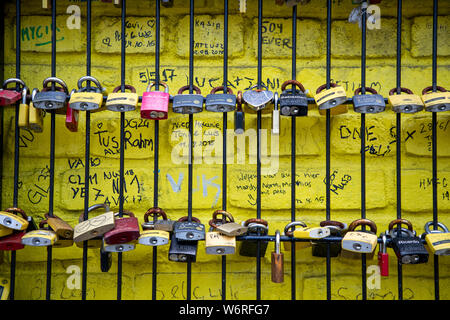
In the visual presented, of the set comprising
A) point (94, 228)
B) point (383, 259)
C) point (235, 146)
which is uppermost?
point (235, 146)

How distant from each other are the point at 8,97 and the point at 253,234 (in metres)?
1.09

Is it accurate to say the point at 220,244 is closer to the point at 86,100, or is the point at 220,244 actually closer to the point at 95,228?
the point at 95,228

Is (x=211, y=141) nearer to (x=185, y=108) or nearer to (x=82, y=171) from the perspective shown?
(x=185, y=108)

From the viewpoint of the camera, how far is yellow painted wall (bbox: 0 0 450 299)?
198 centimetres

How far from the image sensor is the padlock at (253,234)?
1.63 meters

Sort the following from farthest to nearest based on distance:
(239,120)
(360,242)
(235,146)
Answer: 1. (235,146)
2. (239,120)
3. (360,242)

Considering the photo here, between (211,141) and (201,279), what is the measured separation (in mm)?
659

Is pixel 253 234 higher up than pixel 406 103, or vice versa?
pixel 406 103

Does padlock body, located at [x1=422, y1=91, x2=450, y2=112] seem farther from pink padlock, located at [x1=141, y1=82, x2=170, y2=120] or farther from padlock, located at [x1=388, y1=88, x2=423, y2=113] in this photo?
pink padlock, located at [x1=141, y1=82, x2=170, y2=120]

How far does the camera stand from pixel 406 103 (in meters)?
1.57

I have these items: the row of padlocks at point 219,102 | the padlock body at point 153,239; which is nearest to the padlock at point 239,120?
the row of padlocks at point 219,102

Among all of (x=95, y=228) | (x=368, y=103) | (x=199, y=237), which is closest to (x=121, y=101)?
(x=95, y=228)

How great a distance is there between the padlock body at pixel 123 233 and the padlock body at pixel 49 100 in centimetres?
51
